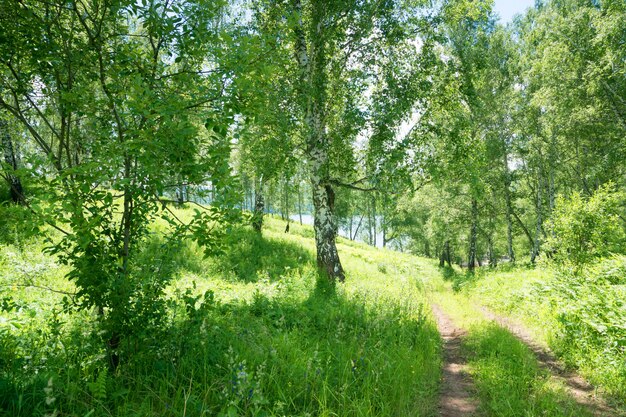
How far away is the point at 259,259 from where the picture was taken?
12.9 m

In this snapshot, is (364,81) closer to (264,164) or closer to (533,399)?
(264,164)

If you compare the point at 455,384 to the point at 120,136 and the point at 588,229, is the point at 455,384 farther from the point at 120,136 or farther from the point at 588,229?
the point at 588,229

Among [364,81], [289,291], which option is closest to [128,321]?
[289,291]

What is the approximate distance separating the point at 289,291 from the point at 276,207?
153ft

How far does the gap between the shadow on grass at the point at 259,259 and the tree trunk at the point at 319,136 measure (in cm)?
151

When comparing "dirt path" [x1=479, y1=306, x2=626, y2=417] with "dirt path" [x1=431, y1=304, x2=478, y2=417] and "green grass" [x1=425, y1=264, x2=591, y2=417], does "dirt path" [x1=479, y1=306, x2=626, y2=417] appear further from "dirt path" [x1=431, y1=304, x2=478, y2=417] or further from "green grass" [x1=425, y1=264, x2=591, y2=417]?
"dirt path" [x1=431, y1=304, x2=478, y2=417]

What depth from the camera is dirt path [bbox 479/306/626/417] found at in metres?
5.08

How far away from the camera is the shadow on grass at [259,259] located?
11266 millimetres

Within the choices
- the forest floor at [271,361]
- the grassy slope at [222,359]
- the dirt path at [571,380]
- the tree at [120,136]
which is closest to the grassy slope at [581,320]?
the dirt path at [571,380]

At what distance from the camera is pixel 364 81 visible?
10625mm

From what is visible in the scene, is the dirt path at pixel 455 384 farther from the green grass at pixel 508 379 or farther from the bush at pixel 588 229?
the bush at pixel 588 229

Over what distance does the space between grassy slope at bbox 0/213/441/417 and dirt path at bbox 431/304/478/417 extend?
22 centimetres

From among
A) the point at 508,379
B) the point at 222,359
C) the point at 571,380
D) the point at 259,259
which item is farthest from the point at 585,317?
the point at 259,259

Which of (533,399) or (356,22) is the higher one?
(356,22)
